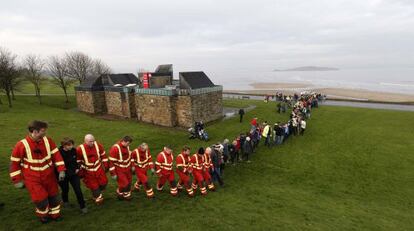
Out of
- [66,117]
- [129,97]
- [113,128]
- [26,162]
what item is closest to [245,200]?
[26,162]

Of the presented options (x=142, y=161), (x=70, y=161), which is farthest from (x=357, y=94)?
(x=70, y=161)

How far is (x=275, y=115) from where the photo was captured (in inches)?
1167

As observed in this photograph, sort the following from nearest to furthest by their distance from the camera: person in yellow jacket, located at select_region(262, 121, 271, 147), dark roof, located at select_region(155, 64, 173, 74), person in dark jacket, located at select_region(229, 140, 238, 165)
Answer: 1. person in dark jacket, located at select_region(229, 140, 238, 165)
2. person in yellow jacket, located at select_region(262, 121, 271, 147)
3. dark roof, located at select_region(155, 64, 173, 74)

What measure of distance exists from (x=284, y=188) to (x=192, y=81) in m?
16.3

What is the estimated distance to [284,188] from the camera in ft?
38.3

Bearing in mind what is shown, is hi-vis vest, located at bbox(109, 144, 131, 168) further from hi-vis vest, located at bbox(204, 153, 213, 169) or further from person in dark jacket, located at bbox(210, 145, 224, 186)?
person in dark jacket, located at bbox(210, 145, 224, 186)

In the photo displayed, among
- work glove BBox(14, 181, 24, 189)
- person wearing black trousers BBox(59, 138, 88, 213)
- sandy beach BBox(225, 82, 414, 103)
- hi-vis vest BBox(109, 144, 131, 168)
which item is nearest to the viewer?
work glove BBox(14, 181, 24, 189)

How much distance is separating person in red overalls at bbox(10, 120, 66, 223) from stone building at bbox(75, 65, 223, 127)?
1854cm

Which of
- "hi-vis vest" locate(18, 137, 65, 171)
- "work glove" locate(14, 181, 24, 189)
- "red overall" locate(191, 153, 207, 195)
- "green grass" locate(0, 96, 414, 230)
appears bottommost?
"green grass" locate(0, 96, 414, 230)

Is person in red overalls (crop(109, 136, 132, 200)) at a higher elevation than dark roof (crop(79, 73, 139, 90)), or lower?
lower

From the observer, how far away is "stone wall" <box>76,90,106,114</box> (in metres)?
33.2

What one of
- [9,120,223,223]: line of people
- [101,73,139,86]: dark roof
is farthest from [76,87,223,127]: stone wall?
[9,120,223,223]: line of people

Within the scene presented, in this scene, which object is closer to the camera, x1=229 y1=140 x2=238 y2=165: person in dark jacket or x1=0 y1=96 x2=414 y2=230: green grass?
x1=0 y1=96 x2=414 y2=230: green grass

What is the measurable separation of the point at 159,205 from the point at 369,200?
30.2 ft
